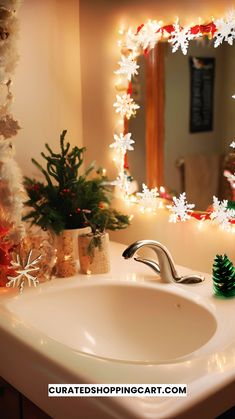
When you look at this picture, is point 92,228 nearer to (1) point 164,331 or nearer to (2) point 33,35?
(1) point 164,331

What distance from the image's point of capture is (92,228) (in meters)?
1.53

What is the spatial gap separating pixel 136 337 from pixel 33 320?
294mm

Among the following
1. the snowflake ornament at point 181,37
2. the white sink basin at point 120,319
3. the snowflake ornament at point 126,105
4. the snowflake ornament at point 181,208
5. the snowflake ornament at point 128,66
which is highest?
the snowflake ornament at point 181,37

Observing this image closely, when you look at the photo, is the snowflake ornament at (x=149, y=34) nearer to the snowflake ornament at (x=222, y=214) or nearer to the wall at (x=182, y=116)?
the wall at (x=182, y=116)

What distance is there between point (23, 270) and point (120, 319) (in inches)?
12.6

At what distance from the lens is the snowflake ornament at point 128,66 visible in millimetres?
1626

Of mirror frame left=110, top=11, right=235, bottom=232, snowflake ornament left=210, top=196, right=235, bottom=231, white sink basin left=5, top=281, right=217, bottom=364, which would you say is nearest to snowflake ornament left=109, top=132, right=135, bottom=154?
mirror frame left=110, top=11, right=235, bottom=232

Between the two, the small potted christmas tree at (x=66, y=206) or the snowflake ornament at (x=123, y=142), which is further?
the snowflake ornament at (x=123, y=142)

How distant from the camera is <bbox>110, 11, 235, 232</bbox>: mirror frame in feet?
4.50

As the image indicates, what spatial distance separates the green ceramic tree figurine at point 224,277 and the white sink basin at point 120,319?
9 cm

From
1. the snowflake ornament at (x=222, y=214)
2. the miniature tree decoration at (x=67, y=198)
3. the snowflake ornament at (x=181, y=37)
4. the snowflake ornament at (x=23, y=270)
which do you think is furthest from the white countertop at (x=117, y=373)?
the snowflake ornament at (x=181, y=37)

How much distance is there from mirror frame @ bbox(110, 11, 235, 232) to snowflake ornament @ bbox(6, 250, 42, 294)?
0.45 metres

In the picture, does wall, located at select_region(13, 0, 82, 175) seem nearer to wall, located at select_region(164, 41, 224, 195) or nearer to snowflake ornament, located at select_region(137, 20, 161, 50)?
snowflake ornament, located at select_region(137, 20, 161, 50)

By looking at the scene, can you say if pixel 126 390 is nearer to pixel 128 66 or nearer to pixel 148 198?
pixel 148 198
